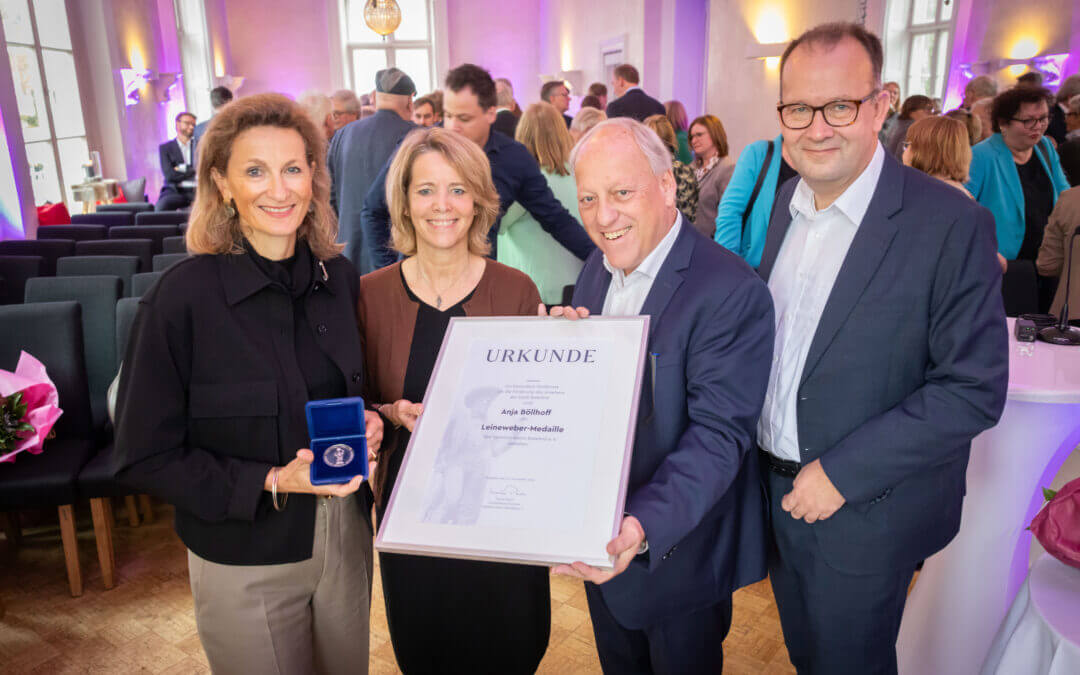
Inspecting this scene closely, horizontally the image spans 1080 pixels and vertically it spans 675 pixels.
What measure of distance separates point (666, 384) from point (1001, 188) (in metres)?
3.32

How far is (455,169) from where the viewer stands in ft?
6.23

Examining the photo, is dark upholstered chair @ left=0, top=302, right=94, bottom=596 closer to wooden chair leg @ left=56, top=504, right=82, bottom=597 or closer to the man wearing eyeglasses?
wooden chair leg @ left=56, top=504, right=82, bottom=597

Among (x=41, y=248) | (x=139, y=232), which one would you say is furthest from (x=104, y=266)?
(x=139, y=232)

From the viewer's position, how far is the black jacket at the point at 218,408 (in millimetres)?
1414

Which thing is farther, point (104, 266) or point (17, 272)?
point (17, 272)

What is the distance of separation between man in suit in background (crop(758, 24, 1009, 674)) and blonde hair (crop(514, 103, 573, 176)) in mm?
2196

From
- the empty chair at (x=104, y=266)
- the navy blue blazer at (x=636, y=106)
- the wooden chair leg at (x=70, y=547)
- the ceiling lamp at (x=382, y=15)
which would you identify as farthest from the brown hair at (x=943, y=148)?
the ceiling lamp at (x=382, y=15)

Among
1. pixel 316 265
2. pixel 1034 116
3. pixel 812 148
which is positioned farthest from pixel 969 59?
pixel 316 265

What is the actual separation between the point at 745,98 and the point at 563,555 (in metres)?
9.67

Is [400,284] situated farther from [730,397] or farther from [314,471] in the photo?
[730,397]

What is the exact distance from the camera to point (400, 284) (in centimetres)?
192

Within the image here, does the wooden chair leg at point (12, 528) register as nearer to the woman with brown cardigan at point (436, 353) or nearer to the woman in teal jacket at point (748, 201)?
the woman with brown cardigan at point (436, 353)

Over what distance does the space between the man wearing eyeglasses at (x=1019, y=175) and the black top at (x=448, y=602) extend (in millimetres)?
3179

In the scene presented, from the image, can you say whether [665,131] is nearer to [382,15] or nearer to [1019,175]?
[1019,175]
